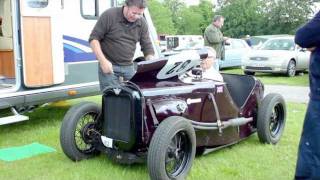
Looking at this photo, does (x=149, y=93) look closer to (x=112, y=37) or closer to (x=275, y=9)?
(x=112, y=37)

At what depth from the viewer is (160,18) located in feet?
213

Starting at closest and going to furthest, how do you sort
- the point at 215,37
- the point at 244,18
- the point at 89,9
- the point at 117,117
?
the point at 117,117, the point at 89,9, the point at 215,37, the point at 244,18

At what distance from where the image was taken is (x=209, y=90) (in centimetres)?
527

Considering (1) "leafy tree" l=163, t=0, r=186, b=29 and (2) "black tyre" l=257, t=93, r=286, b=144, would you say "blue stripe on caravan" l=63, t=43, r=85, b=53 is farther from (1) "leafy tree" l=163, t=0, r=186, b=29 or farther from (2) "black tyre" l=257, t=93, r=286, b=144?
(1) "leafy tree" l=163, t=0, r=186, b=29

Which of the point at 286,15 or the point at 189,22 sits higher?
the point at 286,15

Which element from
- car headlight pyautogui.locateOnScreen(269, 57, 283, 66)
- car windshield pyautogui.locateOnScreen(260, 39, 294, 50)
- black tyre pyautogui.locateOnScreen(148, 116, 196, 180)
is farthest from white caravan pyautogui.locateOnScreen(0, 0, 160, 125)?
car windshield pyautogui.locateOnScreen(260, 39, 294, 50)

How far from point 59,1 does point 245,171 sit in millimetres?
3713

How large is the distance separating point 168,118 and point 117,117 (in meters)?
0.59

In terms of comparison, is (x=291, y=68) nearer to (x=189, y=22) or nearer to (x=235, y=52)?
(x=235, y=52)

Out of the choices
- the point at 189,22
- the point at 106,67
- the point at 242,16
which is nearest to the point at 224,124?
the point at 106,67

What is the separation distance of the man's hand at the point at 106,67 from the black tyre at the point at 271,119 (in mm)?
1903

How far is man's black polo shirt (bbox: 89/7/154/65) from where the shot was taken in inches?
209

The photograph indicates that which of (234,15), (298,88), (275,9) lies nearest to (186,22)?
(234,15)

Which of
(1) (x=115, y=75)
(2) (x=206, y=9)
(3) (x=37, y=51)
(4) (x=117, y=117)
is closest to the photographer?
(4) (x=117, y=117)
